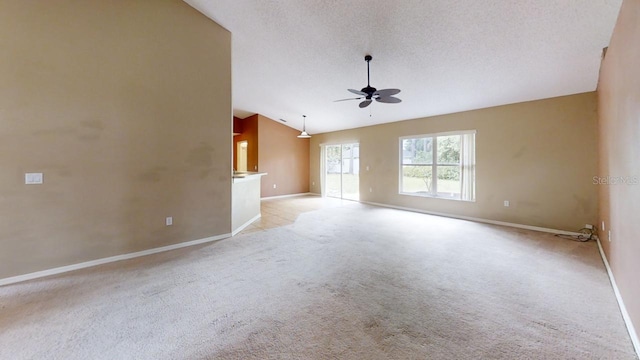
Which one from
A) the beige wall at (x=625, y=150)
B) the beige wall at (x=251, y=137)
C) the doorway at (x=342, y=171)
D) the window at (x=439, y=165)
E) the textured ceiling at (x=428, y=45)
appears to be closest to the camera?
the beige wall at (x=625, y=150)

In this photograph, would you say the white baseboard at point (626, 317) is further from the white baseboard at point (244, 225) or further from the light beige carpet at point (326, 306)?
the white baseboard at point (244, 225)

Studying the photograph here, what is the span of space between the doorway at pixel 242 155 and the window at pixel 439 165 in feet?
19.4

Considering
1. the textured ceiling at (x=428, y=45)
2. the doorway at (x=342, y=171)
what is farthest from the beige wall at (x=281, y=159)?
the textured ceiling at (x=428, y=45)

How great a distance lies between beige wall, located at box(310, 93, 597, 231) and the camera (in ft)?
13.4

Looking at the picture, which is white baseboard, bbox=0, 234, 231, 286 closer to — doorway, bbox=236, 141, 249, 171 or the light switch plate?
the light switch plate

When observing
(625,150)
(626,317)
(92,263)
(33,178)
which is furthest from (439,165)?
(33,178)

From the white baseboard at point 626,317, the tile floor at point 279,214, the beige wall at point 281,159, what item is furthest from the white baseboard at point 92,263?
the beige wall at point 281,159

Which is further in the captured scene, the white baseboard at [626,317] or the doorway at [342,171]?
the doorway at [342,171]

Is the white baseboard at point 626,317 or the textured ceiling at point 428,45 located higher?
the textured ceiling at point 428,45

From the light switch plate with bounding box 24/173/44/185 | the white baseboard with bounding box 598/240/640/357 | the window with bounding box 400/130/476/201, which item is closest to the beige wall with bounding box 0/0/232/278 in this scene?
the light switch plate with bounding box 24/173/44/185

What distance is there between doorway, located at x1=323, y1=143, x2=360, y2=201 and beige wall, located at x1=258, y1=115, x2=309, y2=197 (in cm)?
105

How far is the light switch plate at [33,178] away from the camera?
2617 mm

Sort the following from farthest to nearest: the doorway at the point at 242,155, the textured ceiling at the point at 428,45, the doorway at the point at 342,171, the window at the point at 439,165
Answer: the doorway at the point at 242,155 → the doorway at the point at 342,171 → the window at the point at 439,165 → the textured ceiling at the point at 428,45

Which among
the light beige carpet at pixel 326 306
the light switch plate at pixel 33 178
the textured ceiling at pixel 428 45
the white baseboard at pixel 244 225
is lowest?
the light beige carpet at pixel 326 306
